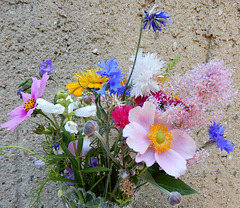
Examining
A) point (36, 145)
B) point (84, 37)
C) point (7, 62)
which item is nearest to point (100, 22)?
point (84, 37)

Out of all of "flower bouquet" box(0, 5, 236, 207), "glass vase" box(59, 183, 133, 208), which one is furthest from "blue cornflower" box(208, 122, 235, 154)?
"glass vase" box(59, 183, 133, 208)

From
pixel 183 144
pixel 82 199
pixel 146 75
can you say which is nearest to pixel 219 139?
pixel 183 144

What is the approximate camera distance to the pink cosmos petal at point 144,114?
0.39 m

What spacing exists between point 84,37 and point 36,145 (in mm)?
391

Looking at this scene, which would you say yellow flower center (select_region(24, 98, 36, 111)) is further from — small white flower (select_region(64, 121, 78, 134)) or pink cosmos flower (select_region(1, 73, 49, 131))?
small white flower (select_region(64, 121, 78, 134))

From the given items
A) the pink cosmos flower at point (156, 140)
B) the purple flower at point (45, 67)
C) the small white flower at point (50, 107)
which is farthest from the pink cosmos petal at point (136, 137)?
the purple flower at point (45, 67)

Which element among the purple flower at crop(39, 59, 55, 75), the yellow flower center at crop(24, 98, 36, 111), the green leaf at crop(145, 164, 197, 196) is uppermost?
the purple flower at crop(39, 59, 55, 75)

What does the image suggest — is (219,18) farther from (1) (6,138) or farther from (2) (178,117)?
(1) (6,138)

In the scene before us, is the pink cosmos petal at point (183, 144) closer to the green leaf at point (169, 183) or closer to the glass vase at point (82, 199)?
the green leaf at point (169, 183)

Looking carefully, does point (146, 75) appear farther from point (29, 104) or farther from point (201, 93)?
point (29, 104)

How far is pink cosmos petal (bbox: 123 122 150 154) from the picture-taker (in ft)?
1.23

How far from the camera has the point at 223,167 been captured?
826 millimetres

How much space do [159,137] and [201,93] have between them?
0.10m

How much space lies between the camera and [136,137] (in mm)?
388
